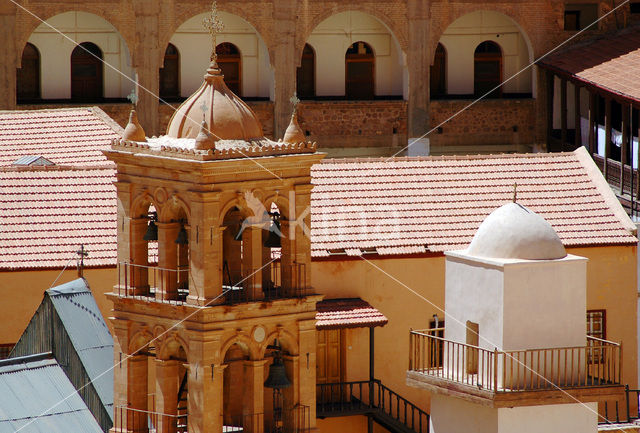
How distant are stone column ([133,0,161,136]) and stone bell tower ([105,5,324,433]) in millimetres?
21707

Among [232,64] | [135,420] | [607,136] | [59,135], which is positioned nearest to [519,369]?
[135,420]

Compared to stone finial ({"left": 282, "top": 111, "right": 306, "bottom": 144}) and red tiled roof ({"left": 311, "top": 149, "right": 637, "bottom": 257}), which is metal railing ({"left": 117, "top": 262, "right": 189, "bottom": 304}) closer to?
stone finial ({"left": 282, "top": 111, "right": 306, "bottom": 144})

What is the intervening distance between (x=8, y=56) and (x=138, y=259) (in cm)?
2195

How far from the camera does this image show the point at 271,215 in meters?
18.7

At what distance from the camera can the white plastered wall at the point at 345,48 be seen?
43.1 m

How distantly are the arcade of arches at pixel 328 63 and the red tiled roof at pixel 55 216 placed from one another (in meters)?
14.6

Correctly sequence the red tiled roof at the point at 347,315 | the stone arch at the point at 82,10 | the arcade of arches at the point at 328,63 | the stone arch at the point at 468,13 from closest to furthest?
the red tiled roof at the point at 347,315 < the stone arch at the point at 82,10 < the arcade of arches at the point at 328,63 < the stone arch at the point at 468,13

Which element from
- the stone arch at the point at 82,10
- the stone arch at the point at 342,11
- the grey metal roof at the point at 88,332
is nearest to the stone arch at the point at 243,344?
the grey metal roof at the point at 88,332

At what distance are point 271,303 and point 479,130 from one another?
25461mm

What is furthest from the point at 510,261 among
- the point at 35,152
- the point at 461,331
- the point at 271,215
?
the point at 35,152

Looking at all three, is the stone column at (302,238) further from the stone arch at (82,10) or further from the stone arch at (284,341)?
the stone arch at (82,10)

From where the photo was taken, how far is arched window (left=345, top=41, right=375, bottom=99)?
143ft

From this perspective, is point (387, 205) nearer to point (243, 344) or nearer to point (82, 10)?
point (243, 344)

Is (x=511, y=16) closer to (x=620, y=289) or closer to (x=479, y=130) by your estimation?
(x=479, y=130)
